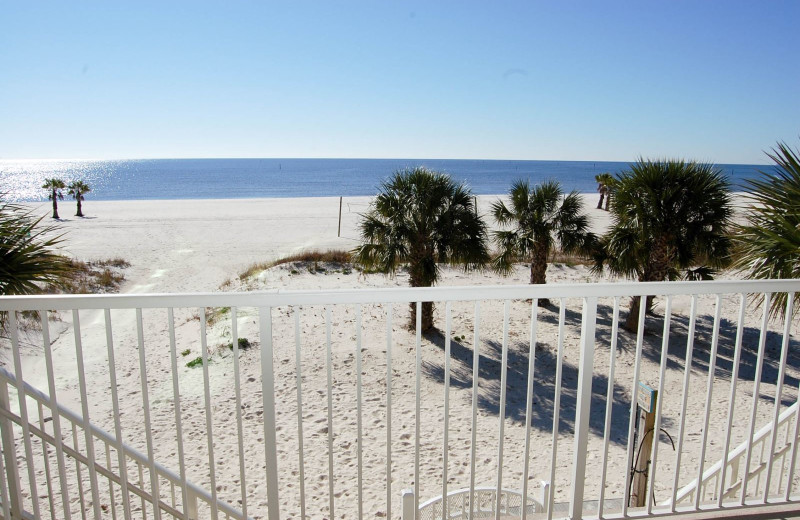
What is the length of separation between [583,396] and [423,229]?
7436 mm

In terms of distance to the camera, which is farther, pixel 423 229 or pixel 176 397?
pixel 423 229

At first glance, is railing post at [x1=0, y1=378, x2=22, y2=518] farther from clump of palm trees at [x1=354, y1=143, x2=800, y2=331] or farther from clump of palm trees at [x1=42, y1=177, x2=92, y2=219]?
clump of palm trees at [x1=42, y1=177, x2=92, y2=219]

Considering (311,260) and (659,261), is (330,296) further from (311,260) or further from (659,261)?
(311,260)

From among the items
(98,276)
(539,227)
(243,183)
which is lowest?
(98,276)

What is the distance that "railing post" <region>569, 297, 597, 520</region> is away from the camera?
195 cm

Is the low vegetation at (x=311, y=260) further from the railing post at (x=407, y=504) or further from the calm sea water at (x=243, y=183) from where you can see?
the railing post at (x=407, y=504)

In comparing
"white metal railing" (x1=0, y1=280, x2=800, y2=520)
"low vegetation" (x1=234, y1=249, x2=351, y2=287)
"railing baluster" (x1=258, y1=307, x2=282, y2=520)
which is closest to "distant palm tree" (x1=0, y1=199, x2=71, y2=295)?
"white metal railing" (x1=0, y1=280, x2=800, y2=520)

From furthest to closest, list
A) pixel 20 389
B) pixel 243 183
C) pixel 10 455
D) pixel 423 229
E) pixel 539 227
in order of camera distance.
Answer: pixel 243 183, pixel 539 227, pixel 423 229, pixel 10 455, pixel 20 389

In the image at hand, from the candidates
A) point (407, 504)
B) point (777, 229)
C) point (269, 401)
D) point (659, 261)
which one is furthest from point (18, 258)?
point (659, 261)

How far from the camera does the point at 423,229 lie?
9.36 meters

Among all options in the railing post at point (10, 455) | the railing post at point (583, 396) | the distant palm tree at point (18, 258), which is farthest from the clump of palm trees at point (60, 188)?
the railing post at point (583, 396)

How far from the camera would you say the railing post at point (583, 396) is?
1.95m

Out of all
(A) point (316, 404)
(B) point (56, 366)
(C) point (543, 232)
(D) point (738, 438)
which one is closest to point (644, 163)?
(C) point (543, 232)

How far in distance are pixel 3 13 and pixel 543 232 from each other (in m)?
9.47
